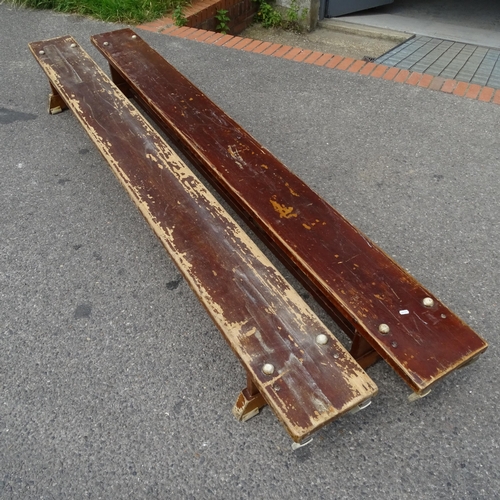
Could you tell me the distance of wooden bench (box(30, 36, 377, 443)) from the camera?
150cm

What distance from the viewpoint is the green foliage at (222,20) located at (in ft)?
16.6

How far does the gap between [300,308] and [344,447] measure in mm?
523

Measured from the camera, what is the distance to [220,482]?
168 cm

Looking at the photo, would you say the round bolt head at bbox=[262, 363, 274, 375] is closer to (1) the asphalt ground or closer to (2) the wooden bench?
(2) the wooden bench

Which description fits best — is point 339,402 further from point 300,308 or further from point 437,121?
point 437,121

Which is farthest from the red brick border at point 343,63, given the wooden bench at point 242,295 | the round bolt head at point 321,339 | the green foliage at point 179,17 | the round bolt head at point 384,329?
the round bolt head at point 321,339

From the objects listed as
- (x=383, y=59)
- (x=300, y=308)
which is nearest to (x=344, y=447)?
(x=300, y=308)

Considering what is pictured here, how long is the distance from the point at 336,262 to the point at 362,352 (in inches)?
13.9

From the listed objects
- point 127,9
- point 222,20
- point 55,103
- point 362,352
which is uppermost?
point 127,9

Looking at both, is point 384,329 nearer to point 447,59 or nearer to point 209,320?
point 209,320

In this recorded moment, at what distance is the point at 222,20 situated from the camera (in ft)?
16.8

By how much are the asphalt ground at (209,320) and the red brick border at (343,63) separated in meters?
0.12

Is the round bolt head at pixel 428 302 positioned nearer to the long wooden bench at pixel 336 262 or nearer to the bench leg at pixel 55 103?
the long wooden bench at pixel 336 262

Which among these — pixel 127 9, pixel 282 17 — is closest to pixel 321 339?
pixel 127 9
